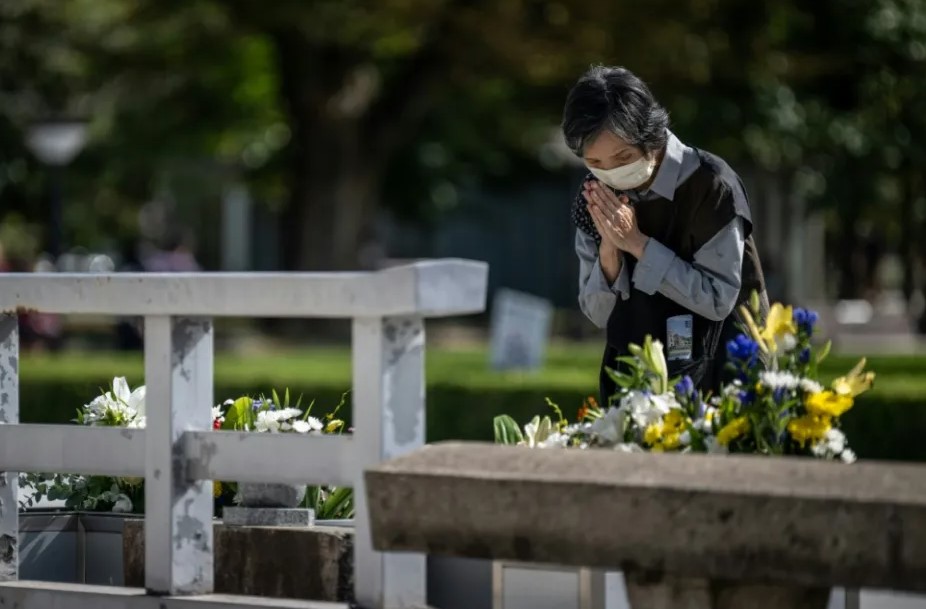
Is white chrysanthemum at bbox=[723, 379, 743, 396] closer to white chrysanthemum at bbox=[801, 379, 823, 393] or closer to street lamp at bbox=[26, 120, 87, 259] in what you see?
white chrysanthemum at bbox=[801, 379, 823, 393]

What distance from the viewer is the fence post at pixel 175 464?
158 inches

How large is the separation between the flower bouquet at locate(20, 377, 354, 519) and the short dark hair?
1.14 metres

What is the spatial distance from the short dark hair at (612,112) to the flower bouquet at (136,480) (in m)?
1.14

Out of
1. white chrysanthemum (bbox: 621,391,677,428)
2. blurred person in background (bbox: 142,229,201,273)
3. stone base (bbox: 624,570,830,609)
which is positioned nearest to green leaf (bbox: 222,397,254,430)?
white chrysanthemum (bbox: 621,391,677,428)

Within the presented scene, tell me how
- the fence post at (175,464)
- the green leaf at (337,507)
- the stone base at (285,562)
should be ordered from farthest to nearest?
the green leaf at (337,507)
the stone base at (285,562)
the fence post at (175,464)

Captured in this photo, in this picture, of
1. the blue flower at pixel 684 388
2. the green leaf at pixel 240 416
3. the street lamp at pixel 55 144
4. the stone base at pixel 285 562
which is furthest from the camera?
the street lamp at pixel 55 144

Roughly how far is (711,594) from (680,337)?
146cm

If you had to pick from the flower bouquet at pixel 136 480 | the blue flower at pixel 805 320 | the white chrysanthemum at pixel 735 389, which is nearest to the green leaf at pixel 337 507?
the flower bouquet at pixel 136 480

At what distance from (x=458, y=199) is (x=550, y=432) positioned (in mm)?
31894

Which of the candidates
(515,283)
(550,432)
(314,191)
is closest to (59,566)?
(550,432)

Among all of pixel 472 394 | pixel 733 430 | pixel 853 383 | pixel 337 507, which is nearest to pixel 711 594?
pixel 733 430

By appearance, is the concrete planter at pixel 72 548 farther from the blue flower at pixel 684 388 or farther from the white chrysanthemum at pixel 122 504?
the blue flower at pixel 684 388

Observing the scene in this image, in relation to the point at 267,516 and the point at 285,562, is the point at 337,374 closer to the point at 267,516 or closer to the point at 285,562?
the point at 267,516

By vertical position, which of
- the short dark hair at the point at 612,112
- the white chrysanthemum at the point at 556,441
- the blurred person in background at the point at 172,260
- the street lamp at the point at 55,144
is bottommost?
the white chrysanthemum at the point at 556,441
